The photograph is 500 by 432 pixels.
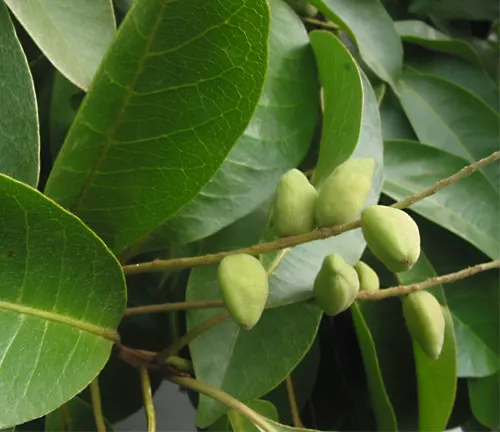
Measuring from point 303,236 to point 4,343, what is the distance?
5.3 inches

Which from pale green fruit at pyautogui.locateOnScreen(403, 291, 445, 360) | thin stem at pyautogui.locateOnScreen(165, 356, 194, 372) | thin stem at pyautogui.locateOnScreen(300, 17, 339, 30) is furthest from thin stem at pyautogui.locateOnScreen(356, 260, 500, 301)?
thin stem at pyautogui.locateOnScreen(300, 17, 339, 30)

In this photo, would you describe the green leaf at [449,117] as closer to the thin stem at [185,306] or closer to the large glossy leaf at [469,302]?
the large glossy leaf at [469,302]

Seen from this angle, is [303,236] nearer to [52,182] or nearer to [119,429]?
[52,182]

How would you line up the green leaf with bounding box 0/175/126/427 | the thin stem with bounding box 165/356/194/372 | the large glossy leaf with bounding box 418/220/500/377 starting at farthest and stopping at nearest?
1. the large glossy leaf with bounding box 418/220/500/377
2. the thin stem with bounding box 165/356/194/372
3. the green leaf with bounding box 0/175/126/427

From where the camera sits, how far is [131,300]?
0.46 metres

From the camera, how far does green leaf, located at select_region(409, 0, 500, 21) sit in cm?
56

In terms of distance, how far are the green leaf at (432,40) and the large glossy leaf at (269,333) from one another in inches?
7.4

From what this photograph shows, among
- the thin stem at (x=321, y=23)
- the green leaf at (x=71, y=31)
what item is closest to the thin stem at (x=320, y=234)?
the green leaf at (x=71, y=31)

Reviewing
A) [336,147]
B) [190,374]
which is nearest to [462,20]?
[336,147]

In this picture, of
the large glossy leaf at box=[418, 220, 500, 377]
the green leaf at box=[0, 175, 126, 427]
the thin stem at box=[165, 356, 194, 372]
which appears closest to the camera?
the green leaf at box=[0, 175, 126, 427]

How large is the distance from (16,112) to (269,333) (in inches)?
7.3

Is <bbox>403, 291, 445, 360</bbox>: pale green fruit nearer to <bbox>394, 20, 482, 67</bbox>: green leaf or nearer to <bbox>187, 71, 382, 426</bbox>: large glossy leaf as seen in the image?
<bbox>187, 71, 382, 426</bbox>: large glossy leaf

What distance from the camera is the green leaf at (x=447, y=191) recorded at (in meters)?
0.44

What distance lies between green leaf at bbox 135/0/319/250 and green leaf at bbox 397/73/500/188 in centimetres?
12
